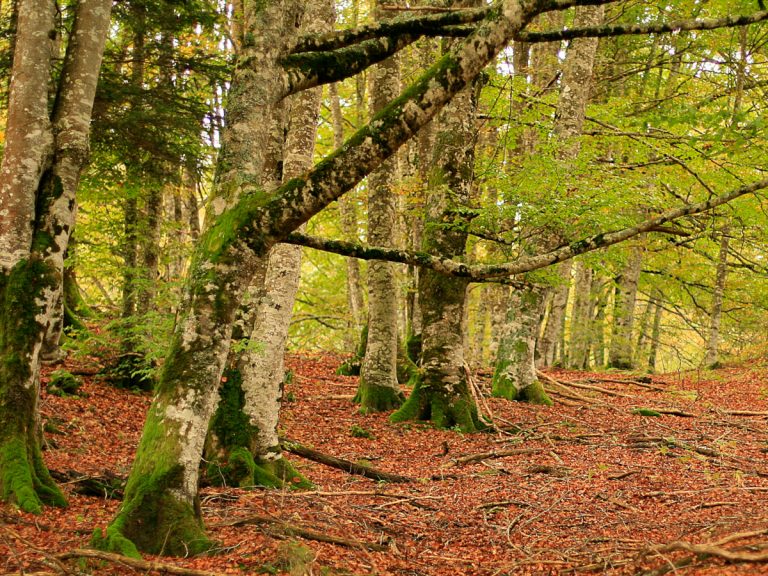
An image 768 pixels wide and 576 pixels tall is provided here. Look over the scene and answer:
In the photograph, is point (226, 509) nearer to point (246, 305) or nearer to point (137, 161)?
point (246, 305)

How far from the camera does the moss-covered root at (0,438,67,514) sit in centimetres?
550

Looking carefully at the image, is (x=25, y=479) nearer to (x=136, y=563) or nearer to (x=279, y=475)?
(x=136, y=563)


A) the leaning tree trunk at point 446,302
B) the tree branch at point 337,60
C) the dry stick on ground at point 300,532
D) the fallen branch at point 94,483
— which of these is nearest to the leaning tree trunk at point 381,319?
the leaning tree trunk at point 446,302

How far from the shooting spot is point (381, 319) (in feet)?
40.7

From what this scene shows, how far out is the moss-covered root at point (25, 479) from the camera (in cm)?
550

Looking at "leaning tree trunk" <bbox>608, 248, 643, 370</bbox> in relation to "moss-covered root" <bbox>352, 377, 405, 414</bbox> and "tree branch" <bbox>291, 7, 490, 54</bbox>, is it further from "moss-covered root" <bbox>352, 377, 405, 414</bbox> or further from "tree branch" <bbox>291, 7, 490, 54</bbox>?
"tree branch" <bbox>291, 7, 490, 54</bbox>

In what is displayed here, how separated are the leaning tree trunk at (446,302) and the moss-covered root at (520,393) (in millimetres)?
2387

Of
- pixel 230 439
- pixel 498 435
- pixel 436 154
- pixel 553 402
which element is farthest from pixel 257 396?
pixel 553 402

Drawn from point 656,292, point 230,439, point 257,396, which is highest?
point 656,292

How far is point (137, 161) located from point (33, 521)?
719 cm

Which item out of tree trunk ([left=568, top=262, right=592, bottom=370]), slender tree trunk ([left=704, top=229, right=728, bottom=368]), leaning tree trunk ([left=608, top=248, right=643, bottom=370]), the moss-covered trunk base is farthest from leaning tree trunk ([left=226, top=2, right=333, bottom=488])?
tree trunk ([left=568, top=262, right=592, bottom=370])

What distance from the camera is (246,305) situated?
23.0 ft

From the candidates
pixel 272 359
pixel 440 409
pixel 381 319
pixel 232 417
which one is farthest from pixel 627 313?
pixel 232 417

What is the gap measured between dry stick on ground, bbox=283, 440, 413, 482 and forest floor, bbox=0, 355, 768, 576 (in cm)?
12
